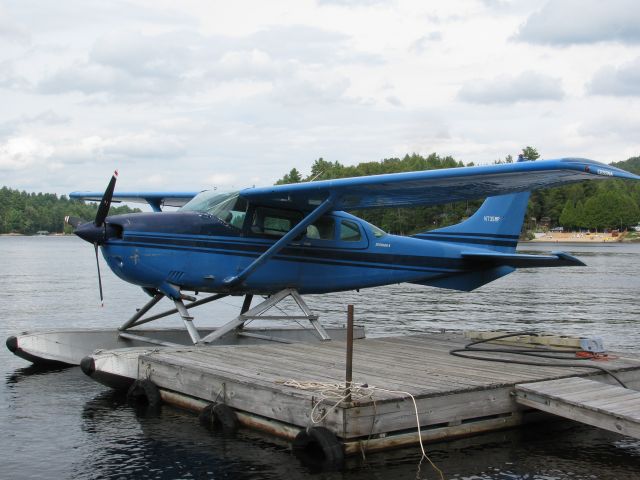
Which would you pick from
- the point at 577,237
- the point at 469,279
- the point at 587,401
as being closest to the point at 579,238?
the point at 577,237

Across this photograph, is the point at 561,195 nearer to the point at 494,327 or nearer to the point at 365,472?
the point at 494,327

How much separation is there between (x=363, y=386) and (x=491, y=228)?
6.59 metres

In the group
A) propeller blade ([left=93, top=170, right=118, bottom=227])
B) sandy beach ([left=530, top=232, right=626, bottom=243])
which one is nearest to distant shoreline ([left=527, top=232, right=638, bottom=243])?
sandy beach ([left=530, top=232, right=626, bottom=243])

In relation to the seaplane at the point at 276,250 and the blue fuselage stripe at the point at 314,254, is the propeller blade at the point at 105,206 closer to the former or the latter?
the seaplane at the point at 276,250

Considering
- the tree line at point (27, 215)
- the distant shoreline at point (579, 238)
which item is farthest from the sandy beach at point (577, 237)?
the tree line at point (27, 215)

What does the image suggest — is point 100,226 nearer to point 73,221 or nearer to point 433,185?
point 73,221

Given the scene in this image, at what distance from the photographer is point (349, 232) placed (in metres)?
11.5

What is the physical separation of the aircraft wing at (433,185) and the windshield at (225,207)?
0.17 meters

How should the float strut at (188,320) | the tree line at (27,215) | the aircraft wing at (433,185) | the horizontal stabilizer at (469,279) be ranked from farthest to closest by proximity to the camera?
the tree line at (27,215) → the horizontal stabilizer at (469,279) → the float strut at (188,320) → the aircraft wing at (433,185)

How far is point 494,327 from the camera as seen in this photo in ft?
60.8

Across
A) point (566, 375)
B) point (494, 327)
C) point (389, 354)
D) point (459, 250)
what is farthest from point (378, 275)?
point (494, 327)

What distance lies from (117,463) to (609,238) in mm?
127413

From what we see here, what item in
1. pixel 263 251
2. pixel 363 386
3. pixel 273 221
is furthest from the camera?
pixel 273 221

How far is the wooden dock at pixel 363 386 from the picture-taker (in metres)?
6.86
